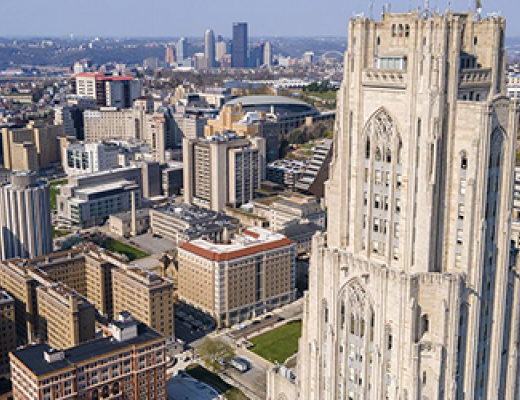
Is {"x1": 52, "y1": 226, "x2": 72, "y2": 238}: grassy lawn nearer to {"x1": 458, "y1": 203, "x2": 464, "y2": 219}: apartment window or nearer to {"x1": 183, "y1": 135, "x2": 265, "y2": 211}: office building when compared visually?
{"x1": 183, "y1": 135, "x2": 265, "y2": 211}: office building

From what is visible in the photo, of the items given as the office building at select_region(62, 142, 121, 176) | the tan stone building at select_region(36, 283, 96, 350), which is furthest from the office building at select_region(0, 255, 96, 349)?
the office building at select_region(62, 142, 121, 176)

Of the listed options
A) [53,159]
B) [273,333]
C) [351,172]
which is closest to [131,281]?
[273,333]

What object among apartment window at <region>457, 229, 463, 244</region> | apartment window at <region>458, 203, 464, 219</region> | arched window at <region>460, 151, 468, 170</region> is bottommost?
A: apartment window at <region>457, 229, 463, 244</region>

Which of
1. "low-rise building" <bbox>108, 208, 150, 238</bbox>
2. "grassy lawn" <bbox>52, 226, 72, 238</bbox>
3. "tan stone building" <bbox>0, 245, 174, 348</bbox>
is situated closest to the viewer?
"tan stone building" <bbox>0, 245, 174, 348</bbox>

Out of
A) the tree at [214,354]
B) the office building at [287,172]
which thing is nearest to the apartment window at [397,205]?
the tree at [214,354]

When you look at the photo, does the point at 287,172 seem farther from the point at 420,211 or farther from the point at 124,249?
the point at 420,211

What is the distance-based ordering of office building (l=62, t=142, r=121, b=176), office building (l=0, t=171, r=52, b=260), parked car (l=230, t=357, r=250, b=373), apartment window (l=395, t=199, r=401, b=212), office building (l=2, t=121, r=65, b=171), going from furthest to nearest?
office building (l=2, t=121, r=65, b=171), office building (l=62, t=142, r=121, b=176), office building (l=0, t=171, r=52, b=260), parked car (l=230, t=357, r=250, b=373), apartment window (l=395, t=199, r=401, b=212)
